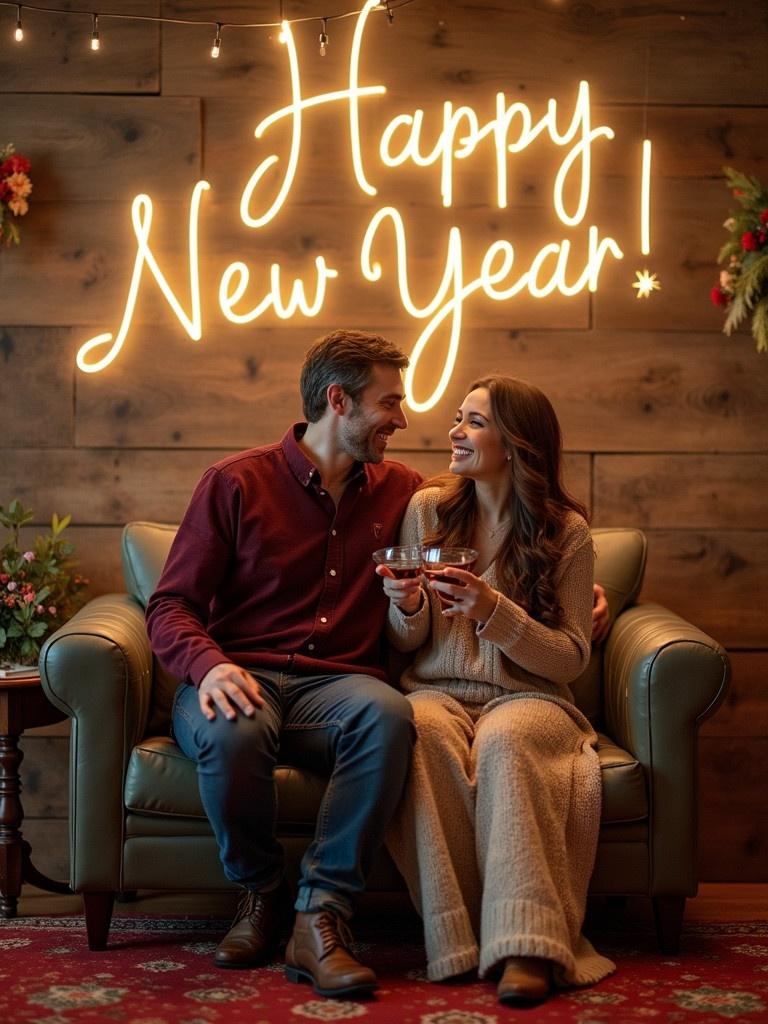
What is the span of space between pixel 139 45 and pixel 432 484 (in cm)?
147

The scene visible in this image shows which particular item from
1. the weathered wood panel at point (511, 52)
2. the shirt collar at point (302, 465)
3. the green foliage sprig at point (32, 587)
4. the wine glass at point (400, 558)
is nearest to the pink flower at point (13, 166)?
the weathered wood panel at point (511, 52)

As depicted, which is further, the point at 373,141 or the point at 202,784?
the point at 373,141

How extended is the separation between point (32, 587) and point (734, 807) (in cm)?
198

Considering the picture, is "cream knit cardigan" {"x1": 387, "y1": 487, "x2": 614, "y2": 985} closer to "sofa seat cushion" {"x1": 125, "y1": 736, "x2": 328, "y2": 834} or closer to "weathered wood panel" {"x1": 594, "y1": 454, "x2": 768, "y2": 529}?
"sofa seat cushion" {"x1": 125, "y1": 736, "x2": 328, "y2": 834}

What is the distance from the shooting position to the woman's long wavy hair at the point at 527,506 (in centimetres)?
266

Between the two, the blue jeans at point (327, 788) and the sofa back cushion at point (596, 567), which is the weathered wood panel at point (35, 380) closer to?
the sofa back cushion at point (596, 567)

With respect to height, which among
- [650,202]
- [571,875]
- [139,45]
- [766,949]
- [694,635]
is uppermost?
[139,45]

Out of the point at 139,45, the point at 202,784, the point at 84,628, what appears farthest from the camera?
the point at 139,45

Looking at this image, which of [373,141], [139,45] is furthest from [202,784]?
[139,45]

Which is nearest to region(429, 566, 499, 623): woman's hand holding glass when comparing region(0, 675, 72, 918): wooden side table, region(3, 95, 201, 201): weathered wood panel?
region(0, 675, 72, 918): wooden side table

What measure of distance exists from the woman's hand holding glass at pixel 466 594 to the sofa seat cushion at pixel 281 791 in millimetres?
413

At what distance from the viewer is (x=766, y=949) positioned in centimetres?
257

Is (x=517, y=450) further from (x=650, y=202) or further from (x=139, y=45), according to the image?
(x=139, y=45)

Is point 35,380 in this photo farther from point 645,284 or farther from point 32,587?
point 645,284
